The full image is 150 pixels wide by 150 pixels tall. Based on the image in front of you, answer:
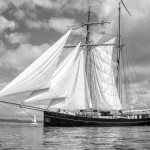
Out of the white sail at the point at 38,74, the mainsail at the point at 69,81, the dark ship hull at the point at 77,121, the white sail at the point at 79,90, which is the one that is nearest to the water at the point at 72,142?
the white sail at the point at 38,74

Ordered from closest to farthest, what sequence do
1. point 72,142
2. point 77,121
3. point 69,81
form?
point 72,142, point 69,81, point 77,121

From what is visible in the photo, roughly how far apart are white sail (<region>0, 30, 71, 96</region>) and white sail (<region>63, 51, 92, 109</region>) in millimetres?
7274

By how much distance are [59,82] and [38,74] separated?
310 inches

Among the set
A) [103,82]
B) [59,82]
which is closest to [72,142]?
[59,82]

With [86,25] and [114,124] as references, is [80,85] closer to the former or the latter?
[114,124]

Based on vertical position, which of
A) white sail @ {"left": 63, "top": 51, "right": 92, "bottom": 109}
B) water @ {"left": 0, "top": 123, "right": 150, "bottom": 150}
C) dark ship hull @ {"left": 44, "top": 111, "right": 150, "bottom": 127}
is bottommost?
water @ {"left": 0, "top": 123, "right": 150, "bottom": 150}

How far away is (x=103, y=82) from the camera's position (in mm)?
67688

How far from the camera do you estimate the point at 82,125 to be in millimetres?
60969

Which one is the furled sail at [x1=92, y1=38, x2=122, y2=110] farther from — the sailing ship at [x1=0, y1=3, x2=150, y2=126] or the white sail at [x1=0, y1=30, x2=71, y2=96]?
the white sail at [x1=0, y1=30, x2=71, y2=96]

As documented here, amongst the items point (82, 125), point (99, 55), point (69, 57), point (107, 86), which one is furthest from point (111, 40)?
point (82, 125)

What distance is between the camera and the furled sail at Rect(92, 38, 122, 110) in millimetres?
66938

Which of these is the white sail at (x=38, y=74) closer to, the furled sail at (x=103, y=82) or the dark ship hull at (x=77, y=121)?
the dark ship hull at (x=77, y=121)

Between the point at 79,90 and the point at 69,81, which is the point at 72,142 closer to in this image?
the point at 69,81

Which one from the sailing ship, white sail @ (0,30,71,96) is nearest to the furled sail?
the sailing ship
